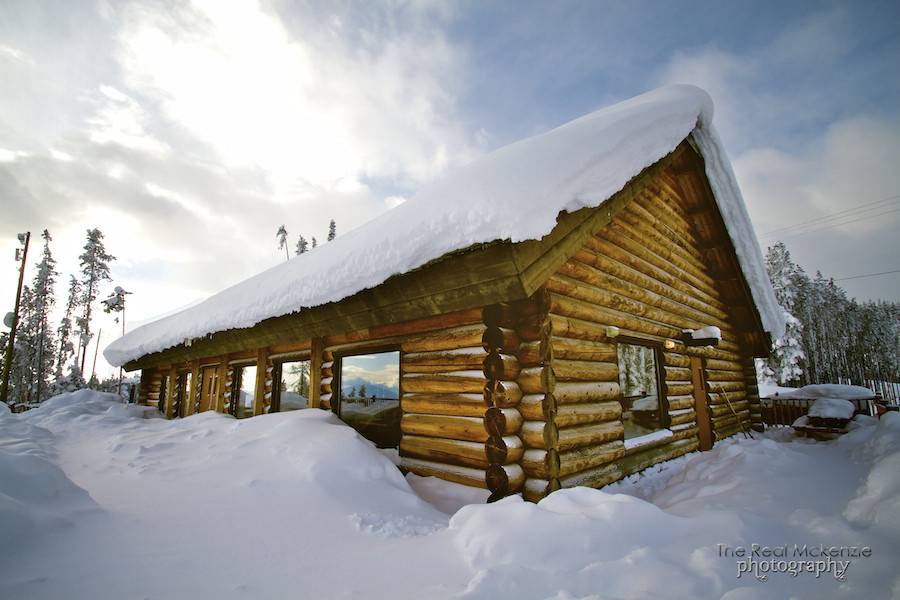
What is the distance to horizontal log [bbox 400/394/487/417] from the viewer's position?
4.39 metres

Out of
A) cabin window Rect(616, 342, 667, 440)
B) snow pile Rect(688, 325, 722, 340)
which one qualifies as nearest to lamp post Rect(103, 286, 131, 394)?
cabin window Rect(616, 342, 667, 440)

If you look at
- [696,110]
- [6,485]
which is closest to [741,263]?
[696,110]

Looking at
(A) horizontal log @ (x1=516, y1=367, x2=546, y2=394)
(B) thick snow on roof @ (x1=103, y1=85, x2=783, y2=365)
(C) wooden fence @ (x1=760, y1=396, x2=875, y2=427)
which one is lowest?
(C) wooden fence @ (x1=760, y1=396, x2=875, y2=427)

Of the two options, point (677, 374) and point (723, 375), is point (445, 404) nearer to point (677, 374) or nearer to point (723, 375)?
point (677, 374)

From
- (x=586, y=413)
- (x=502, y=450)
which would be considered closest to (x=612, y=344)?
(x=586, y=413)

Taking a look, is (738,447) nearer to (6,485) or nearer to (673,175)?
(673,175)

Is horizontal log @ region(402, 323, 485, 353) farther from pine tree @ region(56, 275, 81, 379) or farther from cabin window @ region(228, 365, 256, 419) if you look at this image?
pine tree @ region(56, 275, 81, 379)

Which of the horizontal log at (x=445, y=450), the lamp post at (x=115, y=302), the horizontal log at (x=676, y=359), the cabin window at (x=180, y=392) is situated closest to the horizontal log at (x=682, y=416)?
the horizontal log at (x=676, y=359)

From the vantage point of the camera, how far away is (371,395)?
6.21m

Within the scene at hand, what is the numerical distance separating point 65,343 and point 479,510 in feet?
163

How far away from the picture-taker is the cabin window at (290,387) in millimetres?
8078

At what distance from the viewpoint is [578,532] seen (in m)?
2.43

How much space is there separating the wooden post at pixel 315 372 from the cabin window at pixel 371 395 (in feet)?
1.10

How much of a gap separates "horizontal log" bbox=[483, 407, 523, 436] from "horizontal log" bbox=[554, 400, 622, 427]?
53cm
